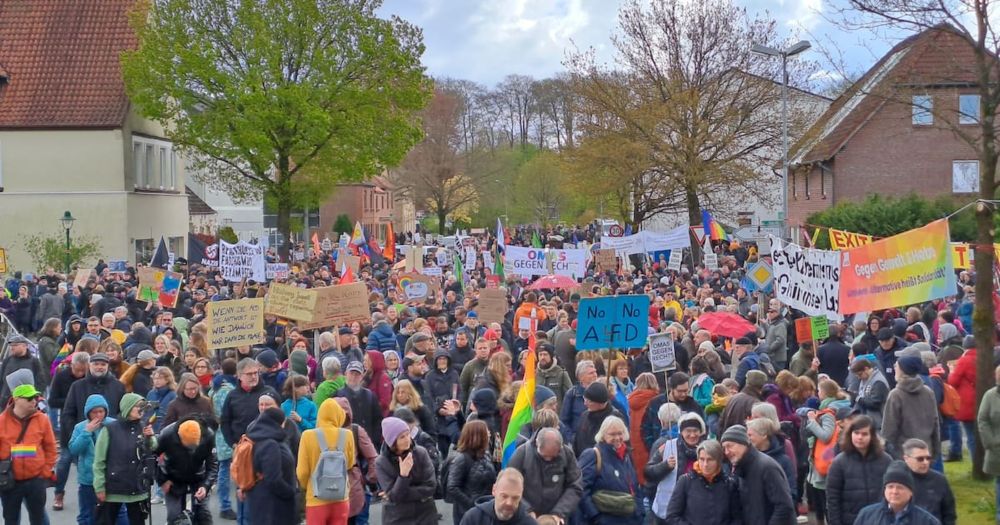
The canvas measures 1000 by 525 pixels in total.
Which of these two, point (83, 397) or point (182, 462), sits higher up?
point (83, 397)

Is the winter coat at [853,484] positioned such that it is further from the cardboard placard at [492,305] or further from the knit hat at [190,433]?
the cardboard placard at [492,305]

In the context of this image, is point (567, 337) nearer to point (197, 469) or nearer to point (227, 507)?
point (227, 507)

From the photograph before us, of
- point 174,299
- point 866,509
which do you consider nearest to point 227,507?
point 866,509

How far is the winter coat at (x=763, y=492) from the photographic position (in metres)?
7.89

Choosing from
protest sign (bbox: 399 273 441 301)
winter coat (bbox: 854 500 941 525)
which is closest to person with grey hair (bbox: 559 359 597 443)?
winter coat (bbox: 854 500 941 525)

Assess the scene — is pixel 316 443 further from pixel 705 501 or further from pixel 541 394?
pixel 705 501

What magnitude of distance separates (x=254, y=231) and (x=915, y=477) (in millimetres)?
70196

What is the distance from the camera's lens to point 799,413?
424 inches

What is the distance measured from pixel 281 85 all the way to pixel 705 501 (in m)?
40.8

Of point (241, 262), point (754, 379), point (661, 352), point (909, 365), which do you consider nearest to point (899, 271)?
point (909, 365)

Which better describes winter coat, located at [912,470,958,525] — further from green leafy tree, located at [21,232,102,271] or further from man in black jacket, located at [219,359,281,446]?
green leafy tree, located at [21,232,102,271]

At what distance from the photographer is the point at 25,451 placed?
10.0 metres

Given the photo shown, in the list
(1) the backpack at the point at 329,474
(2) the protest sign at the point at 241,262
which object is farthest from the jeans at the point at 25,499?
(2) the protest sign at the point at 241,262

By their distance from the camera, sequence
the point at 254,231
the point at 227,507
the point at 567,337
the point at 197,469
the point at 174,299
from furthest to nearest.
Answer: the point at 254,231, the point at 174,299, the point at 567,337, the point at 227,507, the point at 197,469
